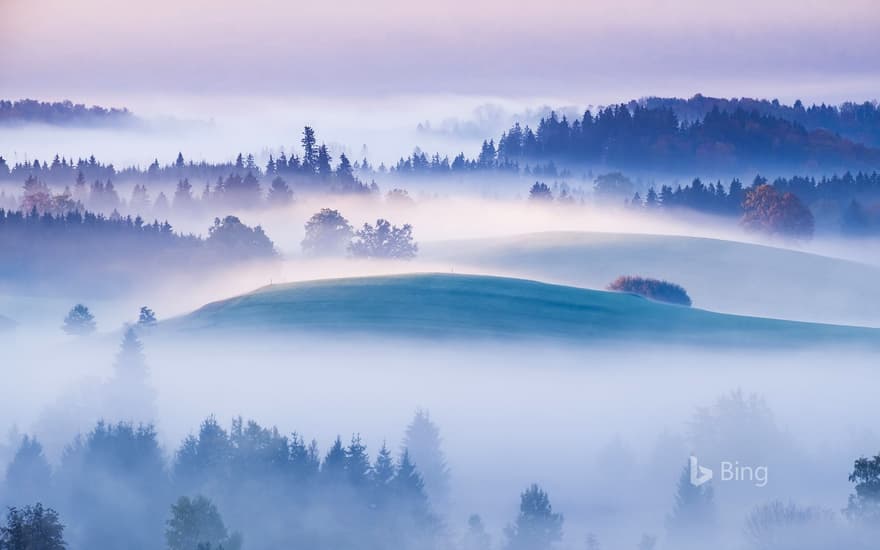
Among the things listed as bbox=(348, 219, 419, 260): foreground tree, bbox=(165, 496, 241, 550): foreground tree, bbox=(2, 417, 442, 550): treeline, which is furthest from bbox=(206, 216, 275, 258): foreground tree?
bbox=(165, 496, 241, 550): foreground tree

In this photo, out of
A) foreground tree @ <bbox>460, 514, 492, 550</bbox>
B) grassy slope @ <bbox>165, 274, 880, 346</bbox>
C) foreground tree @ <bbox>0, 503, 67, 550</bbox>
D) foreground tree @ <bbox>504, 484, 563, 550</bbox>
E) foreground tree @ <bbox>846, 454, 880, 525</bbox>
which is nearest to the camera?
foreground tree @ <bbox>0, 503, 67, 550</bbox>

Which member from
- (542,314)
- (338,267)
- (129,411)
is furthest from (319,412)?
(338,267)

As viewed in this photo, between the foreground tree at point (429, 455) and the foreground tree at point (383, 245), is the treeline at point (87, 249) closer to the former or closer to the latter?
the foreground tree at point (383, 245)

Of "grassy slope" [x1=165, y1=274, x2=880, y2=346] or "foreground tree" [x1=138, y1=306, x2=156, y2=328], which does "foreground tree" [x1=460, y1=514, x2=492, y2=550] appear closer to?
"grassy slope" [x1=165, y1=274, x2=880, y2=346]

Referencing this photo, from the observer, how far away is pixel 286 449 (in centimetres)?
7181

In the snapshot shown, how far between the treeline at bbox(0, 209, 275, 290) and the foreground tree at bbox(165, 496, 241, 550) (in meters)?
93.9

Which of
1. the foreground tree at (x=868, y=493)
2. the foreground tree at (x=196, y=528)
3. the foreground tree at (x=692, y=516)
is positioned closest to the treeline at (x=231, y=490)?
the foreground tree at (x=196, y=528)

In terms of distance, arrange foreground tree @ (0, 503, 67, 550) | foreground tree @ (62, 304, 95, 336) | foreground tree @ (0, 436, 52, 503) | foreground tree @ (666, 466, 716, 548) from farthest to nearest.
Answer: foreground tree @ (62, 304, 95, 336)
foreground tree @ (0, 436, 52, 503)
foreground tree @ (666, 466, 716, 548)
foreground tree @ (0, 503, 67, 550)

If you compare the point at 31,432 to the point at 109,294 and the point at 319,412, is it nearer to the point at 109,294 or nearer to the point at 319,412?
the point at 319,412

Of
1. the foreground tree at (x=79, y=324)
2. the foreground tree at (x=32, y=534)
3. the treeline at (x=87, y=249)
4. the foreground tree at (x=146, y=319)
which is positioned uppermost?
the foreground tree at (x=32, y=534)

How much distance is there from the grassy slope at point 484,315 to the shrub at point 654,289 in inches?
451

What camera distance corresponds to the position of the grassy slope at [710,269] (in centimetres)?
11150

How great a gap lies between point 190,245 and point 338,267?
45.7 m

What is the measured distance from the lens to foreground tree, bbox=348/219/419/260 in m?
124
